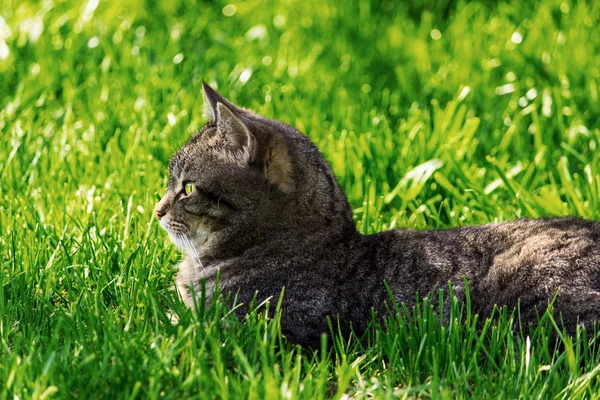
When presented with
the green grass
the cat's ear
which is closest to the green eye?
the cat's ear

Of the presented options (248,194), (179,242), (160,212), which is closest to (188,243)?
(179,242)

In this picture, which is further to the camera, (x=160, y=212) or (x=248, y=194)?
(x=160, y=212)

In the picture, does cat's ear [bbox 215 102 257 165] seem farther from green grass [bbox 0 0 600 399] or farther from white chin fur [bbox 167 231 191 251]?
green grass [bbox 0 0 600 399]

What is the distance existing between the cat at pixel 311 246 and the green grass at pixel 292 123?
14cm

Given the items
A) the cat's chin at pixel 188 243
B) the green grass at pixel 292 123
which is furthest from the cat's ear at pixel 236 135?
the green grass at pixel 292 123

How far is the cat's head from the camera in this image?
3740 mm

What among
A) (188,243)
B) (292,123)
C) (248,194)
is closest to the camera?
(248,194)

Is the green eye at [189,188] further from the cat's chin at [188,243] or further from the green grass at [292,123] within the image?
the green grass at [292,123]

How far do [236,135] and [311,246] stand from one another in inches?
21.7

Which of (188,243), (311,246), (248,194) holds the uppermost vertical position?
(248,194)

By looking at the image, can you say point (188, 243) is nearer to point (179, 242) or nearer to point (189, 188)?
point (179, 242)

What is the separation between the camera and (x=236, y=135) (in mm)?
3750

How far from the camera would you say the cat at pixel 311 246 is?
350cm

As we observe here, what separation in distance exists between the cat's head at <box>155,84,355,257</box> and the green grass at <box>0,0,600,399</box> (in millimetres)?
312
